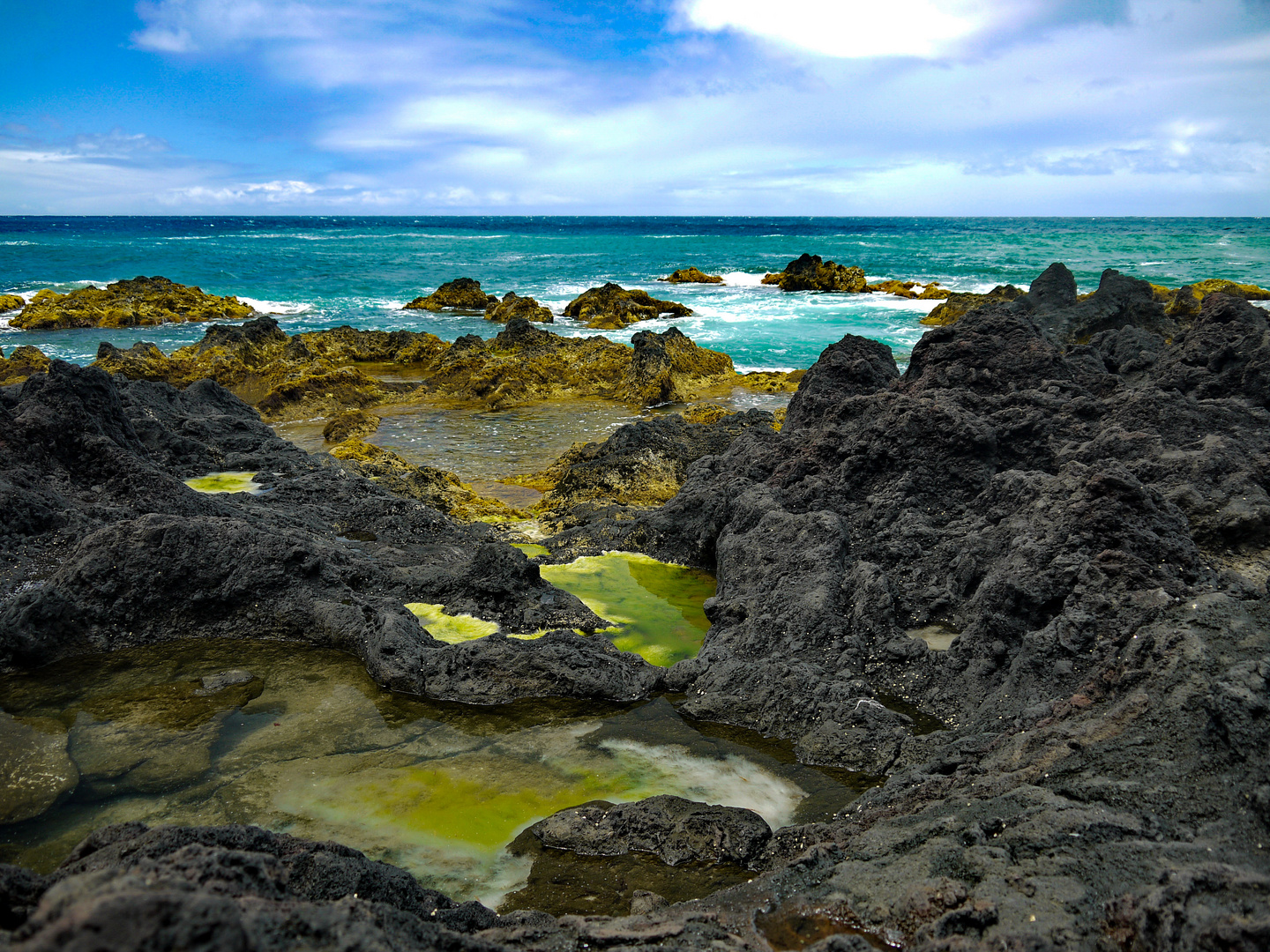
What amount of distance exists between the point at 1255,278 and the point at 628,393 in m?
35.7

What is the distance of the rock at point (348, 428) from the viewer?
13375mm

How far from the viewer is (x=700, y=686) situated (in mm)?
4426

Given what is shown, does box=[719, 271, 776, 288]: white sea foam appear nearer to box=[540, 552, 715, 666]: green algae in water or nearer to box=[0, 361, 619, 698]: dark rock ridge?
box=[540, 552, 715, 666]: green algae in water

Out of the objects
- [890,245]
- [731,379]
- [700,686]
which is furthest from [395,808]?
[890,245]

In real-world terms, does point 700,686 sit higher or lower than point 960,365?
lower

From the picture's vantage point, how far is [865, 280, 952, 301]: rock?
34969mm

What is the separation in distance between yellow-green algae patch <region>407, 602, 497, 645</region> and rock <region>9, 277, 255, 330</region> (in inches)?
1075

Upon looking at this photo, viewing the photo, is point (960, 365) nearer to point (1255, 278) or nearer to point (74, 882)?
point (74, 882)

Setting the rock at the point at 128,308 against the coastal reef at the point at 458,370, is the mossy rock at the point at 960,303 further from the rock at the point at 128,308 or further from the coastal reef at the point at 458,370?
the rock at the point at 128,308

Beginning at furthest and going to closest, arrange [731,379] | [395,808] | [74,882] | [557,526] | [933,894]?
[731,379] → [557,526] → [395,808] → [933,894] → [74,882]

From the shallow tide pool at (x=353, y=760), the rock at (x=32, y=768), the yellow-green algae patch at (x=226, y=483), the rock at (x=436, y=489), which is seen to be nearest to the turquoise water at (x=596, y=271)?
the rock at (x=436, y=489)

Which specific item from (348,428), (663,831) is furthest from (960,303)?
(663,831)

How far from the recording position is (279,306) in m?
33.3

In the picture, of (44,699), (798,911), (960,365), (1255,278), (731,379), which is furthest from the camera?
(1255,278)
